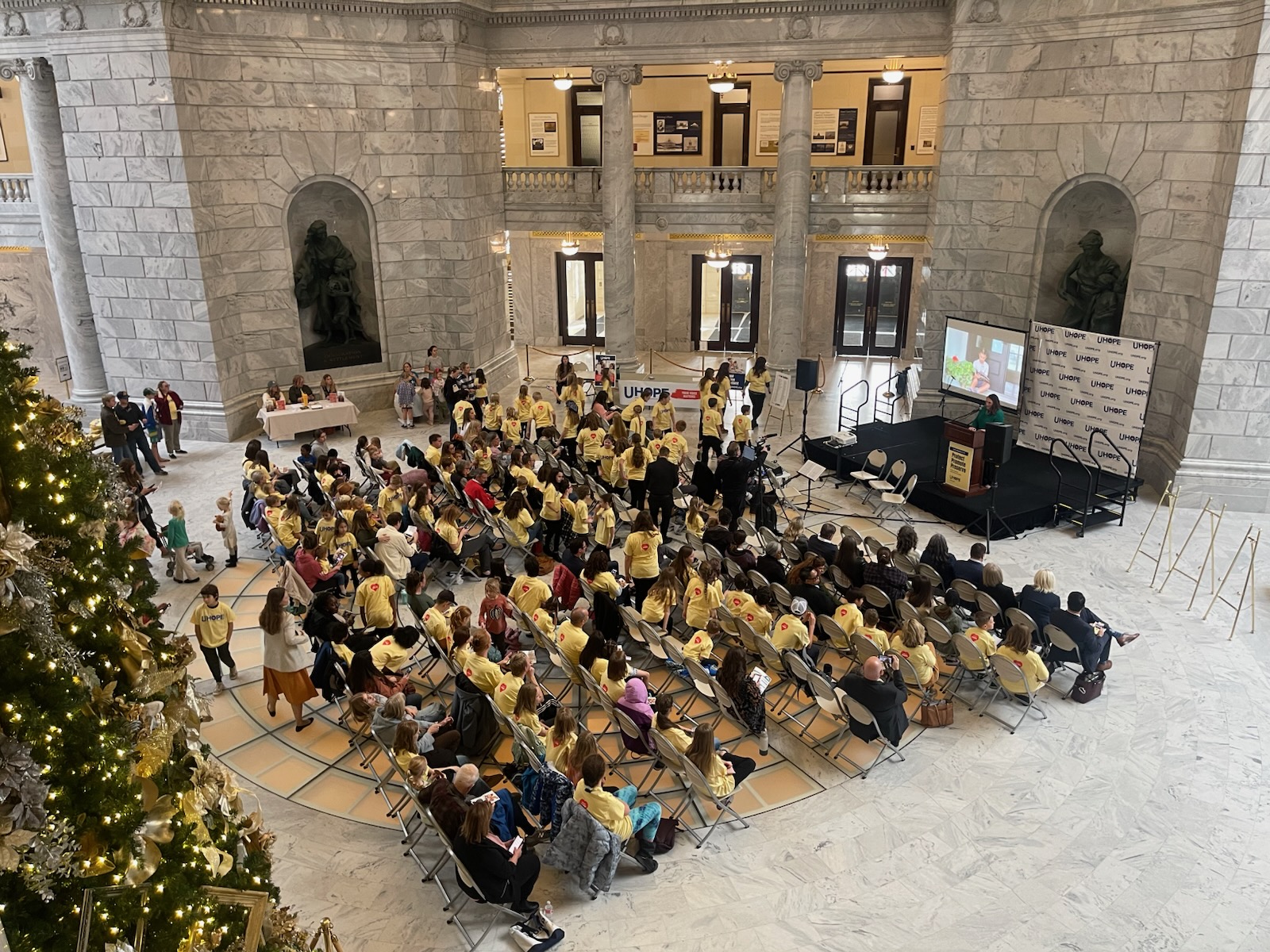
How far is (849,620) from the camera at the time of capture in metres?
9.26

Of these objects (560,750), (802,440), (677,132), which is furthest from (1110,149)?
(560,750)

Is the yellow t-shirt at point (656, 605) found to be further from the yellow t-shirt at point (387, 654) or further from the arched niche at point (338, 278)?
the arched niche at point (338, 278)

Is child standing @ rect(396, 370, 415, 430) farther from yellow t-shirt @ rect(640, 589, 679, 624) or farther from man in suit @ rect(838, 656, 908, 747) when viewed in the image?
man in suit @ rect(838, 656, 908, 747)

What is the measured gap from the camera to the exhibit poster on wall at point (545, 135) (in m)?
25.5

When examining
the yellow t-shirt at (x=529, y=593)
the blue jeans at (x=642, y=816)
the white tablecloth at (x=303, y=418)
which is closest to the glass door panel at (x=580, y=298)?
the white tablecloth at (x=303, y=418)

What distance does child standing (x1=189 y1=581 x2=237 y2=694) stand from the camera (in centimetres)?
898

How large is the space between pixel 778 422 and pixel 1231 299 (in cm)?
801

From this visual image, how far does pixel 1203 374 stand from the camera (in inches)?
552

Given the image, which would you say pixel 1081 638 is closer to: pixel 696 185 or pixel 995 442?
pixel 995 442

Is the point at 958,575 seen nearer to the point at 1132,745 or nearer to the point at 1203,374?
the point at 1132,745

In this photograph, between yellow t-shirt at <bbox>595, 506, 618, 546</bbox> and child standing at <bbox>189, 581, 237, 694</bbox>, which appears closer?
child standing at <bbox>189, 581, 237, 694</bbox>

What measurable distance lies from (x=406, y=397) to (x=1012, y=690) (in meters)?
13.0

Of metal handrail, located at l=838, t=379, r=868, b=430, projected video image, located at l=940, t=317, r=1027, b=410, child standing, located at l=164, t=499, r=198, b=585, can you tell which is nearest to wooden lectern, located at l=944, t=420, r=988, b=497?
projected video image, located at l=940, t=317, r=1027, b=410

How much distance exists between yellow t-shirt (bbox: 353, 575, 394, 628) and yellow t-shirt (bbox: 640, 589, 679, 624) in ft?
8.43
